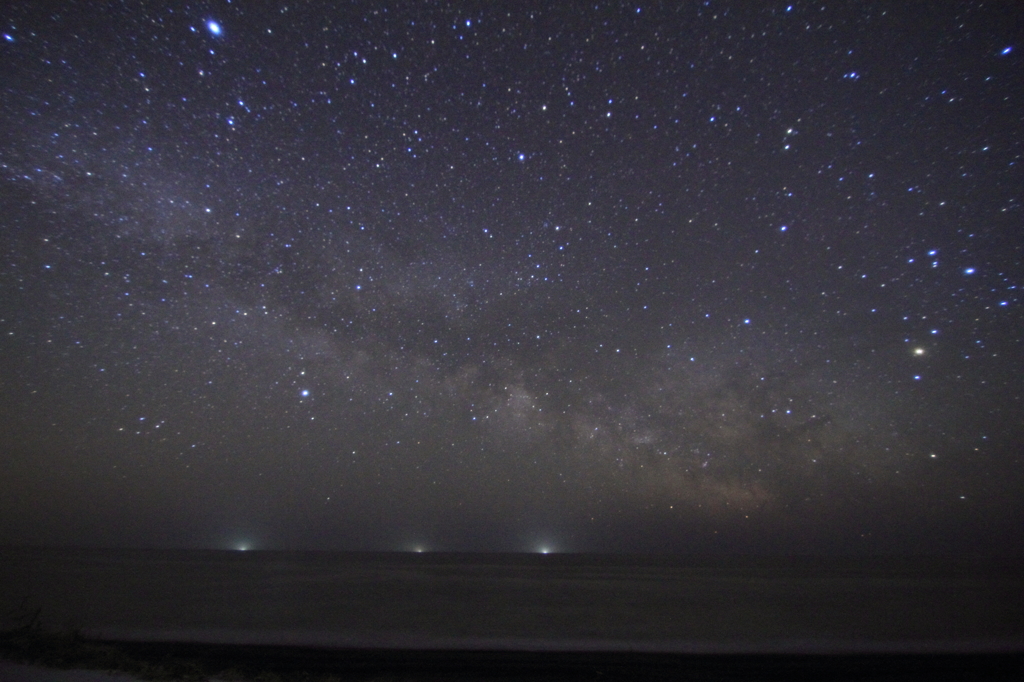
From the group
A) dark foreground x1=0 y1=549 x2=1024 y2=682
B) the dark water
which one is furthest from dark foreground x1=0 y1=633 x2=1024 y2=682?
the dark water

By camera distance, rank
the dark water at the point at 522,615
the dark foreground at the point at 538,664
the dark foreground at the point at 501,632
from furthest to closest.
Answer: the dark water at the point at 522,615 < the dark foreground at the point at 501,632 < the dark foreground at the point at 538,664

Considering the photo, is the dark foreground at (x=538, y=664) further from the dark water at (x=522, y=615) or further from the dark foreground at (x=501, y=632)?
the dark water at (x=522, y=615)

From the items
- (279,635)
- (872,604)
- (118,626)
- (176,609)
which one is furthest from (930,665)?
(176,609)

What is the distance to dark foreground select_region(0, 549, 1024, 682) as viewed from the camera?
382 inches

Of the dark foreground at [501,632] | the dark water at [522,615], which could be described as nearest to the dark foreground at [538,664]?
the dark foreground at [501,632]

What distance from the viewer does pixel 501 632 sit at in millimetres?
15375

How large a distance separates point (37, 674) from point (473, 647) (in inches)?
325

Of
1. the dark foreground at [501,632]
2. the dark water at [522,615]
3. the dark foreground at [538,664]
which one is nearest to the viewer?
the dark foreground at [538,664]

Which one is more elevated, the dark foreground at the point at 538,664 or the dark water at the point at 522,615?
the dark foreground at the point at 538,664

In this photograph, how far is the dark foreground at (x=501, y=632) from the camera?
9703 millimetres

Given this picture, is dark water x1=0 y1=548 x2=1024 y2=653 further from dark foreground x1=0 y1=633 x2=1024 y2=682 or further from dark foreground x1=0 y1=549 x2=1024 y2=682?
dark foreground x1=0 y1=633 x2=1024 y2=682

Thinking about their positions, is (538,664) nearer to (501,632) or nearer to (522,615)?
(501,632)

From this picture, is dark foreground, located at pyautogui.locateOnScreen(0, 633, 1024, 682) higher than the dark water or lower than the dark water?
higher

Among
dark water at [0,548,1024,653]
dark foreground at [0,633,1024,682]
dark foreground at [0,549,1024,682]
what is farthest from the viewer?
dark water at [0,548,1024,653]
